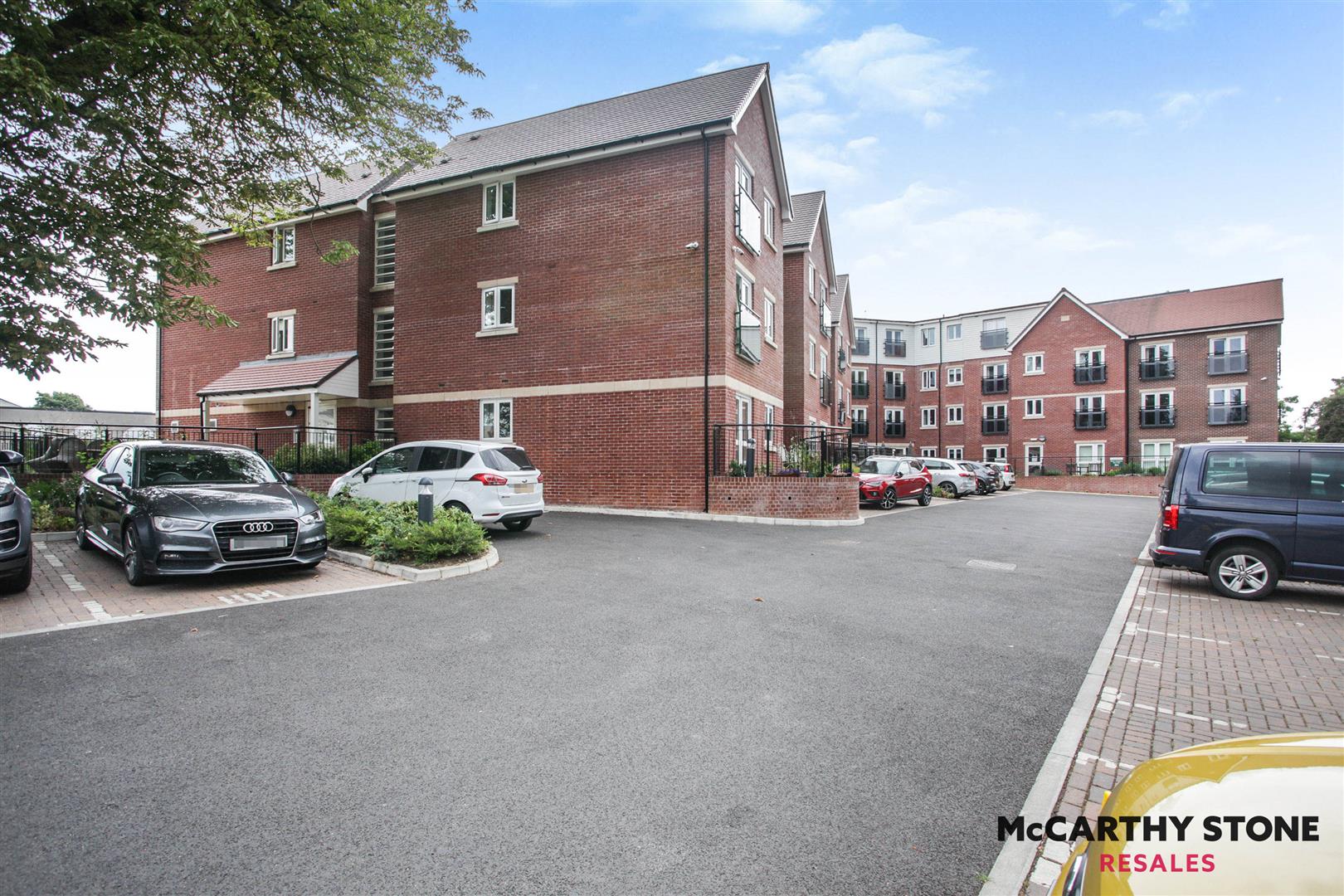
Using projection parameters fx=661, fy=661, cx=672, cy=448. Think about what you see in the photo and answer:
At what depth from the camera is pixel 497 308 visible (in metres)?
17.7

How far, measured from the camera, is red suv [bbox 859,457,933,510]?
67.7ft

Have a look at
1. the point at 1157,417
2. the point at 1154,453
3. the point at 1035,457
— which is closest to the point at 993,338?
the point at 1035,457

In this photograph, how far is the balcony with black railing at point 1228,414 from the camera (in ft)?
122

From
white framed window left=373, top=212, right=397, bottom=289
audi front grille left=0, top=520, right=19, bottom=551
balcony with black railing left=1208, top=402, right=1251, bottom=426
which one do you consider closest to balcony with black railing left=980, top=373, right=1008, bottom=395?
balcony with black railing left=1208, top=402, right=1251, bottom=426

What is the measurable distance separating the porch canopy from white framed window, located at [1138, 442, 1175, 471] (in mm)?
41063

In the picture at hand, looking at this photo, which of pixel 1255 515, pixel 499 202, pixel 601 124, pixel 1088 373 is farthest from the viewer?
pixel 1088 373

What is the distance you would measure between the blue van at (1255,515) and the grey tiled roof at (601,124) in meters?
11.9

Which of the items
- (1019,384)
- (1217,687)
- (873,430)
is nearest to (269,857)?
(1217,687)

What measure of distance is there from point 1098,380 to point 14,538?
48.0 meters

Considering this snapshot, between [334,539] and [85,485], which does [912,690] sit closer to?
[334,539]

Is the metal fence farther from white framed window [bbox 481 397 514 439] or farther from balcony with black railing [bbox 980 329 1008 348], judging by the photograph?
balcony with black railing [bbox 980 329 1008 348]

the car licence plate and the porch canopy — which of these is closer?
the car licence plate

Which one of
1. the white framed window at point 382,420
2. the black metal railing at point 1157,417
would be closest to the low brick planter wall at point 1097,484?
the black metal railing at point 1157,417

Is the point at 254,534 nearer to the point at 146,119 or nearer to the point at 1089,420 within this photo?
the point at 146,119
